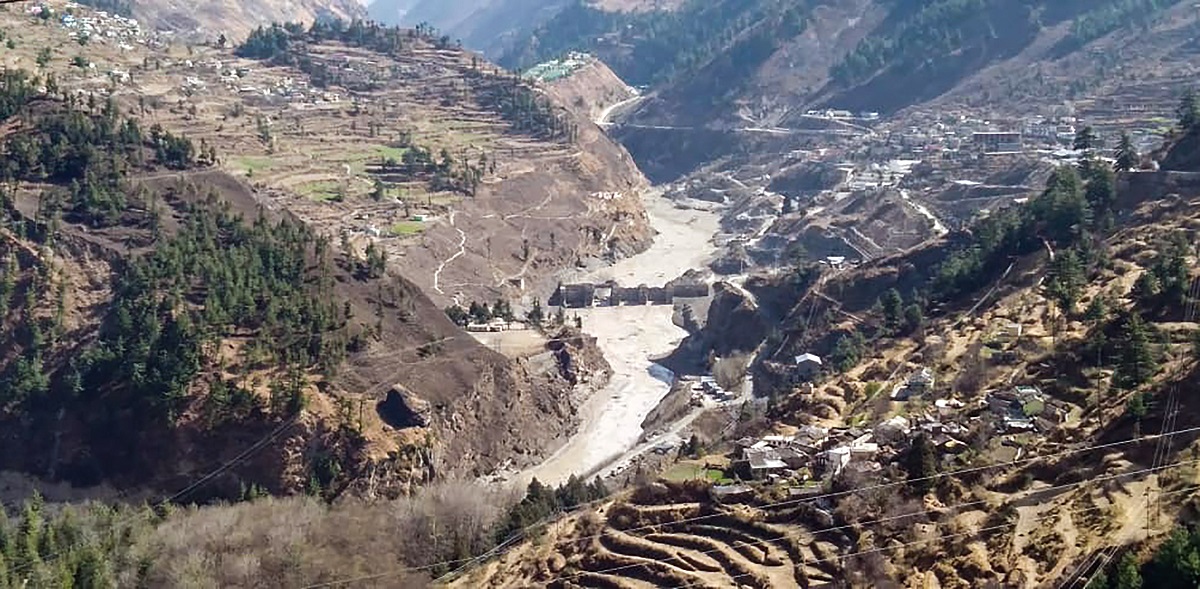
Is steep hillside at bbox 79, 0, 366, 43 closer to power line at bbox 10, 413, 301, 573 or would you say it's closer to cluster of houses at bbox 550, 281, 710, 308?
cluster of houses at bbox 550, 281, 710, 308

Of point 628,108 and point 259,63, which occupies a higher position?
point 259,63

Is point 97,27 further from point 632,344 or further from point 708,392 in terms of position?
point 708,392

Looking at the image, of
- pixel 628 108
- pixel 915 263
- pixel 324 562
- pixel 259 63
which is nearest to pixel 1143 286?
pixel 915 263

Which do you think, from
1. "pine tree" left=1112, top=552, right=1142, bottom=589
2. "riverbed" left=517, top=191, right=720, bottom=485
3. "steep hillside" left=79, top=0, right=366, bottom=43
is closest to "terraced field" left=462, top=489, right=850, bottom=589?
"pine tree" left=1112, top=552, right=1142, bottom=589

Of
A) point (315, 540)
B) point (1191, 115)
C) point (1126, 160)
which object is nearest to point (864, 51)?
point (1191, 115)

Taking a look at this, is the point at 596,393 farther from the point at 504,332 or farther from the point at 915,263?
the point at 915,263

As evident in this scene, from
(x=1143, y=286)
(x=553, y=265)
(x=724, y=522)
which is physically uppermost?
(x=1143, y=286)
